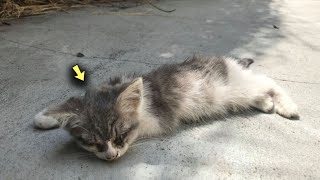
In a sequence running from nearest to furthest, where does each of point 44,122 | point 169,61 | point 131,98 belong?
1. point 131,98
2. point 44,122
3. point 169,61

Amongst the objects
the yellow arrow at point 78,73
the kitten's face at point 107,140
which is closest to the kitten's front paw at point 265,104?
the kitten's face at point 107,140

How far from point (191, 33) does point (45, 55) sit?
5.64ft

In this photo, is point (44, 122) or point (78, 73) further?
point (78, 73)

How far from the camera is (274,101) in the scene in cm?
338

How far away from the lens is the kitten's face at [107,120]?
2.60m

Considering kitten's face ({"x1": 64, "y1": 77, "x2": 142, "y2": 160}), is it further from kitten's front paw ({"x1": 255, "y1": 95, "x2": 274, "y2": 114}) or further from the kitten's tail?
the kitten's tail

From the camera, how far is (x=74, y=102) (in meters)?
2.77

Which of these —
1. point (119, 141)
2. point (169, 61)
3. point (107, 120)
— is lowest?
point (169, 61)

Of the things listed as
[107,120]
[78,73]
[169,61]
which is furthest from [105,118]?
[169,61]

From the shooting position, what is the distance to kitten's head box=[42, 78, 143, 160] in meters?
2.61

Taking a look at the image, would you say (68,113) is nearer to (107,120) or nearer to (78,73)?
(107,120)

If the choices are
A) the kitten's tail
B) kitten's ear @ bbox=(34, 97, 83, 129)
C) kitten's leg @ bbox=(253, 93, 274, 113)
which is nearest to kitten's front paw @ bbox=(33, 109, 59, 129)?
kitten's ear @ bbox=(34, 97, 83, 129)

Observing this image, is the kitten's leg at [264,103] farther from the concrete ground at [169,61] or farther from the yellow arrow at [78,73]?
the yellow arrow at [78,73]

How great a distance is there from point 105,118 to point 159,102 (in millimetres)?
559
